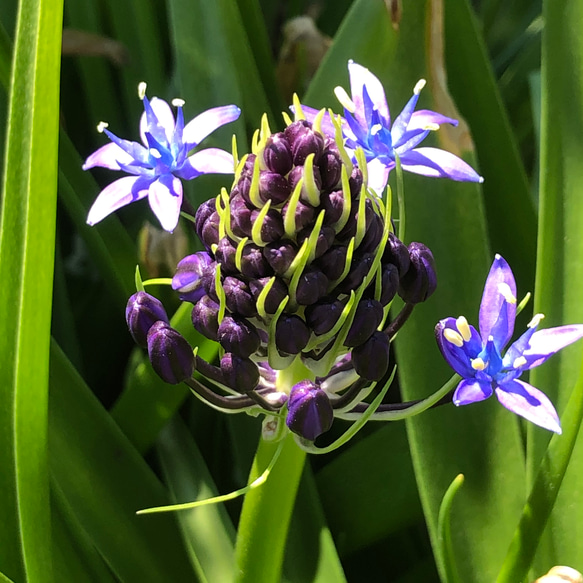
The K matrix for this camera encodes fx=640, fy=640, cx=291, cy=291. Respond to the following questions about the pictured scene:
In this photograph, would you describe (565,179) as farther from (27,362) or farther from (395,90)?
(27,362)

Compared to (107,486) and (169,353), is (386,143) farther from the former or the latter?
(107,486)

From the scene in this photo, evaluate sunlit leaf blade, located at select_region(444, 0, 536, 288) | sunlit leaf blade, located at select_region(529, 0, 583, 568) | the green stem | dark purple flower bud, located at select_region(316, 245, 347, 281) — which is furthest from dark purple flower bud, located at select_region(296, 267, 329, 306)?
sunlit leaf blade, located at select_region(444, 0, 536, 288)

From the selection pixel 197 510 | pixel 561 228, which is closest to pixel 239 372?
pixel 197 510

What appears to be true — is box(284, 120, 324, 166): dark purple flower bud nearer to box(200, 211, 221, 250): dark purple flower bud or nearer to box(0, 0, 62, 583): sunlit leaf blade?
box(200, 211, 221, 250): dark purple flower bud

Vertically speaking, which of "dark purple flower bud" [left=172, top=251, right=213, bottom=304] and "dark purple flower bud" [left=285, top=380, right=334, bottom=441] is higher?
"dark purple flower bud" [left=172, top=251, right=213, bottom=304]

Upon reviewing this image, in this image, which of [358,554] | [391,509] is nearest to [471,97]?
[391,509]

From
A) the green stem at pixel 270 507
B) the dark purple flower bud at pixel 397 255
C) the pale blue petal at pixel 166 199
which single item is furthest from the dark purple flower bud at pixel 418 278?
the pale blue petal at pixel 166 199

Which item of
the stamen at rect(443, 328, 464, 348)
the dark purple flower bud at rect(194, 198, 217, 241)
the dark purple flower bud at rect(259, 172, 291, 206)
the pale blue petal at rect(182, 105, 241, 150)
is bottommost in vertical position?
the stamen at rect(443, 328, 464, 348)
